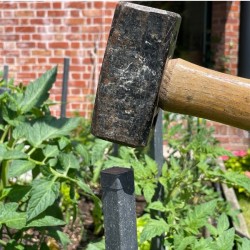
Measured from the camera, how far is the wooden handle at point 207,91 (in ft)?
5.64

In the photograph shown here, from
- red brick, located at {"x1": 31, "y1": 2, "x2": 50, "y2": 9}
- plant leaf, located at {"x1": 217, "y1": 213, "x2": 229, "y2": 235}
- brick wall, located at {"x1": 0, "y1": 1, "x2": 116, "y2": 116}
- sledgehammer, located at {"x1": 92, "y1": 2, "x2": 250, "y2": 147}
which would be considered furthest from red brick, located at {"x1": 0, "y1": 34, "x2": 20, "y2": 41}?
sledgehammer, located at {"x1": 92, "y1": 2, "x2": 250, "y2": 147}

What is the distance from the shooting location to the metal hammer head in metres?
1.61

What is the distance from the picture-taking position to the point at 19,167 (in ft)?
7.66

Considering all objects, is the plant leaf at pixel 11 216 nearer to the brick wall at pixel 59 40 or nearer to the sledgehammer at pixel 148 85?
the sledgehammer at pixel 148 85

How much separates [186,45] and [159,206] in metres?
7.54

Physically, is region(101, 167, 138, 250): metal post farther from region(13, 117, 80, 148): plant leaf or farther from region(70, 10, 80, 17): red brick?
region(70, 10, 80, 17): red brick

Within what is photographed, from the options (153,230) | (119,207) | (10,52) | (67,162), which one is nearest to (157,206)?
(153,230)

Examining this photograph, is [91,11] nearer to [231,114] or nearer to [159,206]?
[159,206]

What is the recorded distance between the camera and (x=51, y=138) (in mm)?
2596

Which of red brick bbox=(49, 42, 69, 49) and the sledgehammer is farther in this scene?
red brick bbox=(49, 42, 69, 49)

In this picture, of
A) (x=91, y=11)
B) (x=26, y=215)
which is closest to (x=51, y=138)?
(x=26, y=215)

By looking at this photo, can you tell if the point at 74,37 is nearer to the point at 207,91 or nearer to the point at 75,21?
the point at 75,21

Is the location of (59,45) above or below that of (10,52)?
above

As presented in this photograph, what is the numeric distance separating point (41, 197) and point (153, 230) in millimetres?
400
